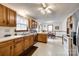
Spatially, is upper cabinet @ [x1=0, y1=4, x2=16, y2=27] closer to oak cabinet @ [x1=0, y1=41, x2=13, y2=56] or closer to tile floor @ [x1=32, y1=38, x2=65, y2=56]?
oak cabinet @ [x1=0, y1=41, x2=13, y2=56]

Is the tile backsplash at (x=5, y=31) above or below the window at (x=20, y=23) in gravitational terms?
below

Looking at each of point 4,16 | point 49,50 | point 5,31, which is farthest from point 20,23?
point 4,16

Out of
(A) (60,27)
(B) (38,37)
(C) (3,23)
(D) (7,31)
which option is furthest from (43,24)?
(C) (3,23)

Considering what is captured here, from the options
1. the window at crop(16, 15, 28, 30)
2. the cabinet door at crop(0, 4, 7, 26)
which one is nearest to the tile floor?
the window at crop(16, 15, 28, 30)

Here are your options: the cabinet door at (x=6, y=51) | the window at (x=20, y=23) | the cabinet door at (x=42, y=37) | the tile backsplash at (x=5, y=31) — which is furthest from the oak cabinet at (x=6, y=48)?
the cabinet door at (x=42, y=37)

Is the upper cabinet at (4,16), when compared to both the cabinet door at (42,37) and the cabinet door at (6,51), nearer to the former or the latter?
the cabinet door at (6,51)

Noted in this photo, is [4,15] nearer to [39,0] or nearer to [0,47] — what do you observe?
[0,47]

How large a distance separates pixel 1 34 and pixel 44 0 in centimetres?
303

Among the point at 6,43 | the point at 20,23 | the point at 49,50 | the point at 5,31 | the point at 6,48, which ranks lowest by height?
the point at 49,50

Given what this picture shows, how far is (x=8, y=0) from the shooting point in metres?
0.79

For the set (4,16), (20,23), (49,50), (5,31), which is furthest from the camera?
(20,23)

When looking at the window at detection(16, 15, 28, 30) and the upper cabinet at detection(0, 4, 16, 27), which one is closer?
the upper cabinet at detection(0, 4, 16, 27)

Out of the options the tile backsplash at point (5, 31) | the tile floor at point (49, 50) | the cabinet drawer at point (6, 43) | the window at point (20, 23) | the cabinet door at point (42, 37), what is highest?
the window at point (20, 23)

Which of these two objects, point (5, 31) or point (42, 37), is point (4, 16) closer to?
point (5, 31)
